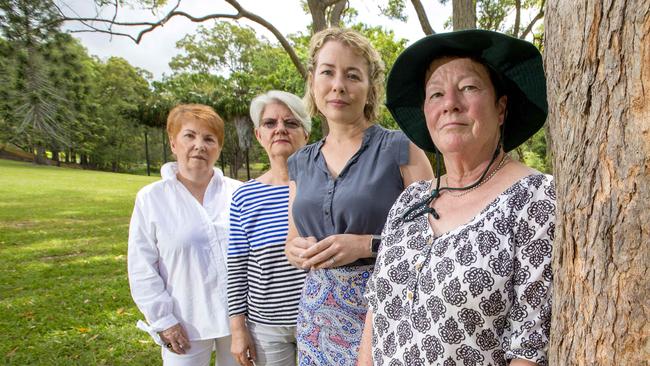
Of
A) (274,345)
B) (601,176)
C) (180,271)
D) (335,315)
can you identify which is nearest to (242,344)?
(274,345)

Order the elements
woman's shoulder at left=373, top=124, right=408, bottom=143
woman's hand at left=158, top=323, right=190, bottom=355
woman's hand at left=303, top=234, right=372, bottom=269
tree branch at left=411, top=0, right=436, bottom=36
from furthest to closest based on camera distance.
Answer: tree branch at left=411, top=0, right=436, bottom=36, woman's hand at left=158, top=323, right=190, bottom=355, woman's shoulder at left=373, top=124, right=408, bottom=143, woman's hand at left=303, top=234, right=372, bottom=269

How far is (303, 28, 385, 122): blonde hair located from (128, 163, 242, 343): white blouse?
3.91 feet

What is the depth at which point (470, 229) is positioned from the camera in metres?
1.29

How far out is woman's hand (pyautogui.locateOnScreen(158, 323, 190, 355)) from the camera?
2.66m

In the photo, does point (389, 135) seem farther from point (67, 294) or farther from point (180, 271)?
point (67, 294)

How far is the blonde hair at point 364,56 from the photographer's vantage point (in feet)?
6.65

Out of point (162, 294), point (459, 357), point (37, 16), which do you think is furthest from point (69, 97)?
point (459, 357)

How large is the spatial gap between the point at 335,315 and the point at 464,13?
257 inches

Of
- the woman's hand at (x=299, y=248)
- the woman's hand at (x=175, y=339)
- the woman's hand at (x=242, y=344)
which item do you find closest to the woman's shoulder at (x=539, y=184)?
the woman's hand at (x=299, y=248)

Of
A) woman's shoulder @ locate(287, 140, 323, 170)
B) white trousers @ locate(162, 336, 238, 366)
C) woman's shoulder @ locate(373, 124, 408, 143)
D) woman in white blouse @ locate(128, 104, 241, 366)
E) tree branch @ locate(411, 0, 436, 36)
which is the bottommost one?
white trousers @ locate(162, 336, 238, 366)

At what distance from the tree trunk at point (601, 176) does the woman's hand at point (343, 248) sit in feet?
2.83

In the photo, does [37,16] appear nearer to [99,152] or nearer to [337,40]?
[337,40]

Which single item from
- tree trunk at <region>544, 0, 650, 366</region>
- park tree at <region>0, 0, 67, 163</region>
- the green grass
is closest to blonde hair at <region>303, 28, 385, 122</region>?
tree trunk at <region>544, 0, 650, 366</region>

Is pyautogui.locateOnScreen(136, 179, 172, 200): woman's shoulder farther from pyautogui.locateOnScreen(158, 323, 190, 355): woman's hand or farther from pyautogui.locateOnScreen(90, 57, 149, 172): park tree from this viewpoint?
pyautogui.locateOnScreen(90, 57, 149, 172): park tree
